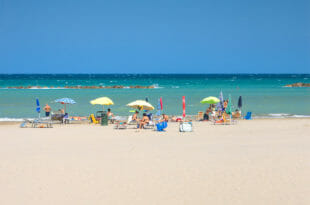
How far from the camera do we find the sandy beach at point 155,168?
8133 mm

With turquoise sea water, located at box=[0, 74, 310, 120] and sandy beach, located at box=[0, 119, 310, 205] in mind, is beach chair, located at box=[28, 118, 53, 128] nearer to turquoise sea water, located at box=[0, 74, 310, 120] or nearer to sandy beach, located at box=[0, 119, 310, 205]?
sandy beach, located at box=[0, 119, 310, 205]

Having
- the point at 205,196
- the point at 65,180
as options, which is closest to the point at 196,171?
the point at 205,196

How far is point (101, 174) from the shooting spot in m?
9.71

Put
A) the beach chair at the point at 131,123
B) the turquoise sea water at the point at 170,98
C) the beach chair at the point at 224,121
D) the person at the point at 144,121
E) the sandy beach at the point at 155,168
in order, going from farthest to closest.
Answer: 1. the turquoise sea water at the point at 170,98
2. the beach chair at the point at 224,121
3. the beach chair at the point at 131,123
4. the person at the point at 144,121
5. the sandy beach at the point at 155,168

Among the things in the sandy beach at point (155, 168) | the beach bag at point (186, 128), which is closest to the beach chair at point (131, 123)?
the sandy beach at point (155, 168)

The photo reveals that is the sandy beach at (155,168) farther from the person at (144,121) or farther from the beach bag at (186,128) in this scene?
the person at (144,121)

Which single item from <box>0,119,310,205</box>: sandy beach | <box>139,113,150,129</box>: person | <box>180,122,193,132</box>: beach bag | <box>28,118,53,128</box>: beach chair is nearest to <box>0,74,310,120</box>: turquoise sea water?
<box>28,118,53,128</box>: beach chair

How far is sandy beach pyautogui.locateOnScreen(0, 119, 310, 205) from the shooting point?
8133mm

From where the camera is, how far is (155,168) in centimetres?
1029

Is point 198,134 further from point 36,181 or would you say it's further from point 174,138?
point 36,181

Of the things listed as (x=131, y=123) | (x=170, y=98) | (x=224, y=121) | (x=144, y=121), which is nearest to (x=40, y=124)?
(x=131, y=123)

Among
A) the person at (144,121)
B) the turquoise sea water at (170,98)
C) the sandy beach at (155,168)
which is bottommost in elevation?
the turquoise sea water at (170,98)

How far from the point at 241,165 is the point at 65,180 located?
182 inches

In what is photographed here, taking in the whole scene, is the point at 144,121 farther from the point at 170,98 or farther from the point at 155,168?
the point at 170,98
